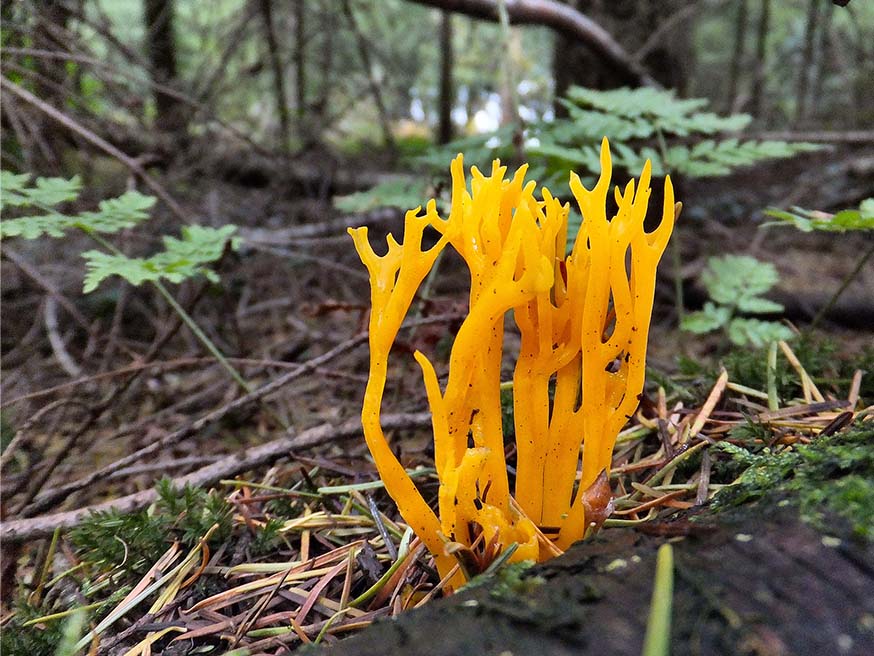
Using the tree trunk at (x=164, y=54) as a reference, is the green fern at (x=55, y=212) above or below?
below

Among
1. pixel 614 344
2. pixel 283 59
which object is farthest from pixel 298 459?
pixel 283 59

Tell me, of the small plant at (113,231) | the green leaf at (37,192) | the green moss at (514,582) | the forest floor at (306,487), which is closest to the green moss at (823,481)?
the forest floor at (306,487)

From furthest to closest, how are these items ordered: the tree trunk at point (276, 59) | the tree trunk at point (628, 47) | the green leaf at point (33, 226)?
1. the tree trunk at point (276, 59)
2. the tree trunk at point (628, 47)
3. the green leaf at point (33, 226)

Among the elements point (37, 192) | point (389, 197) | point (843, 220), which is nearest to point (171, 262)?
point (37, 192)

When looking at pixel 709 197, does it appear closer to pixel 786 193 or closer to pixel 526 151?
pixel 786 193

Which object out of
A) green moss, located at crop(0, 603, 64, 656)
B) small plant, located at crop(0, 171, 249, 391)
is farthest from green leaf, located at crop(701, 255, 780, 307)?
green moss, located at crop(0, 603, 64, 656)

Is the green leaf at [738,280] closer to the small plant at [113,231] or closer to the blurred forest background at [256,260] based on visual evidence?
the blurred forest background at [256,260]
